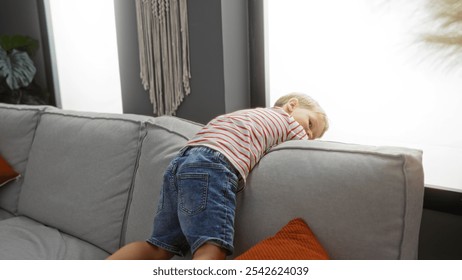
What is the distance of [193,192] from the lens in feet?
3.52

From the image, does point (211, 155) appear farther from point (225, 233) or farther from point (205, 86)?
point (205, 86)

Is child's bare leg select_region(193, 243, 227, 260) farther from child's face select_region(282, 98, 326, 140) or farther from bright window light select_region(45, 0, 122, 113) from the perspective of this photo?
bright window light select_region(45, 0, 122, 113)

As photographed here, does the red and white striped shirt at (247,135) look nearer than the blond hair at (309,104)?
Yes

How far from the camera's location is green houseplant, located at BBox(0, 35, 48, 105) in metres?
2.84

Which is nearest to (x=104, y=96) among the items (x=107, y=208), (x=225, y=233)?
(x=107, y=208)

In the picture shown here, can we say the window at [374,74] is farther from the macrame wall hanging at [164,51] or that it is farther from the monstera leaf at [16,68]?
the monstera leaf at [16,68]

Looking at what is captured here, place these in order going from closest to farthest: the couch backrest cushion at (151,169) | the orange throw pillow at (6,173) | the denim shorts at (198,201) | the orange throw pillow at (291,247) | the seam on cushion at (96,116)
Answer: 1. the orange throw pillow at (291,247)
2. the denim shorts at (198,201)
3. the couch backrest cushion at (151,169)
4. the seam on cushion at (96,116)
5. the orange throw pillow at (6,173)

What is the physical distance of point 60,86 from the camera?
3.29m

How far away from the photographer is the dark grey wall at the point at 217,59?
194 cm

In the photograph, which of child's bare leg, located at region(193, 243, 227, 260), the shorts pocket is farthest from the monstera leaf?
child's bare leg, located at region(193, 243, 227, 260)

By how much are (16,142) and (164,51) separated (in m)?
0.86

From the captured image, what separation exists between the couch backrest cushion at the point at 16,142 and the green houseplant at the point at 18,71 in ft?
3.17

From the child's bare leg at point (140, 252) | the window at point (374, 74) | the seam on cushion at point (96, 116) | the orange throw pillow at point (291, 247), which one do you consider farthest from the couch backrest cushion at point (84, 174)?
the window at point (374, 74)

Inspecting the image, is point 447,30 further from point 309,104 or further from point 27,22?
point 27,22
